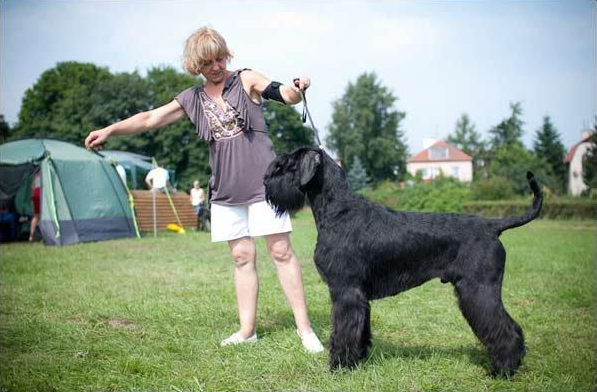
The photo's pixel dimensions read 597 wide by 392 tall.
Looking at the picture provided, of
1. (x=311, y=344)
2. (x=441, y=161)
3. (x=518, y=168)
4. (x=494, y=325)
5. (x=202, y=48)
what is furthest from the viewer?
(x=441, y=161)

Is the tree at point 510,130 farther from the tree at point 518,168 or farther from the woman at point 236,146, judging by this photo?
the woman at point 236,146

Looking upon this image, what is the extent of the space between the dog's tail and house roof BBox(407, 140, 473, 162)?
4493cm

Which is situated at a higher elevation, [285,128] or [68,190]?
[285,128]

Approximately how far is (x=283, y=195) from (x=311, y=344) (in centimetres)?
109

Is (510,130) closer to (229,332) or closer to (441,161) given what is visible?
(441,161)

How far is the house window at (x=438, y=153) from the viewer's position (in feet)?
155

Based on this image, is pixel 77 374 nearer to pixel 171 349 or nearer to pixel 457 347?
pixel 171 349

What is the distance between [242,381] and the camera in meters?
2.98

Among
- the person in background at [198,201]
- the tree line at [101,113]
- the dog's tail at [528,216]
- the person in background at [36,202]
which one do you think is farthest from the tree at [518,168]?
the dog's tail at [528,216]

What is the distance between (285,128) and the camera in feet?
135

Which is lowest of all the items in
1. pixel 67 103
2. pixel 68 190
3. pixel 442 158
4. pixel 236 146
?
pixel 68 190

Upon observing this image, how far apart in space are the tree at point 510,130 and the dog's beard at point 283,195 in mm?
50296

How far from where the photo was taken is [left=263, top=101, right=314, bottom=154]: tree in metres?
39.9

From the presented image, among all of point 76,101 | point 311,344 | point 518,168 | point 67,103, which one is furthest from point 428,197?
point 67,103
